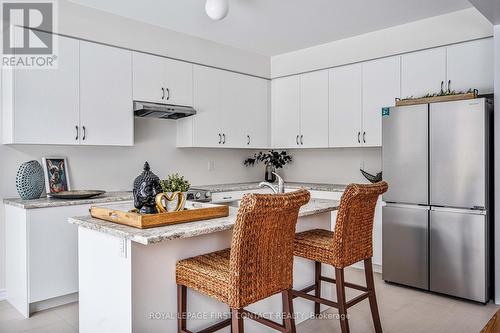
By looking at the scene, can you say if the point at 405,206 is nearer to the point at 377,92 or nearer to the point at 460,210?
the point at 460,210

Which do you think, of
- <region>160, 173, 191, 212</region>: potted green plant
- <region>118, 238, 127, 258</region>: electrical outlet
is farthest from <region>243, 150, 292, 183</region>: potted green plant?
<region>118, 238, 127, 258</region>: electrical outlet

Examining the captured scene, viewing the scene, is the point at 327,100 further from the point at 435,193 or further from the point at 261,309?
the point at 261,309

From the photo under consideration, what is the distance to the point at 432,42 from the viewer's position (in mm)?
3688

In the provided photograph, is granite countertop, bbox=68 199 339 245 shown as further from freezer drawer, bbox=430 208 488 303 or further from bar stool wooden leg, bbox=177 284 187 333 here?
freezer drawer, bbox=430 208 488 303

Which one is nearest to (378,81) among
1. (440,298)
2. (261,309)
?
(440,298)

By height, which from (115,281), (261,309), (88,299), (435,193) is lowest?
(261,309)

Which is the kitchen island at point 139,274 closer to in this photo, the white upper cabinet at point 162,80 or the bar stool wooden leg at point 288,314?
the bar stool wooden leg at point 288,314

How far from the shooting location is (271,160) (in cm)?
520

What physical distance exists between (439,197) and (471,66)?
4.09 feet

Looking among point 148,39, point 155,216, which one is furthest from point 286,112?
point 155,216

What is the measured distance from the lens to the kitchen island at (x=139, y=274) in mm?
1766

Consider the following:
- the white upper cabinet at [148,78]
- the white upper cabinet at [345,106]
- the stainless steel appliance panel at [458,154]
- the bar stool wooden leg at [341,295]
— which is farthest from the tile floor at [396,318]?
the white upper cabinet at [148,78]

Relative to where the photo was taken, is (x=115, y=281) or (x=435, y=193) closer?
(x=115, y=281)

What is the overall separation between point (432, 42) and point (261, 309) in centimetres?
298
